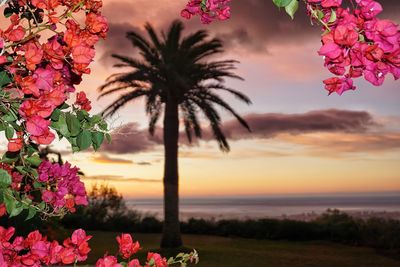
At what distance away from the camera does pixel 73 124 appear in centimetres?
254

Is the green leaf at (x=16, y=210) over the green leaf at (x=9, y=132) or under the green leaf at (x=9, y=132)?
under

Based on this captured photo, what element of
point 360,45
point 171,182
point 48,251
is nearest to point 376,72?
point 360,45

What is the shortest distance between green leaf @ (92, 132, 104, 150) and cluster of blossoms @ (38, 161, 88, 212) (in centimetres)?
68

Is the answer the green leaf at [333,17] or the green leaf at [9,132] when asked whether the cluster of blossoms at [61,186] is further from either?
the green leaf at [333,17]

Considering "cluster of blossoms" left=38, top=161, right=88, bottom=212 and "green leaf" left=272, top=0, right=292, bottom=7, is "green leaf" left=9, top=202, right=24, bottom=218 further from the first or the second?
"green leaf" left=272, top=0, right=292, bottom=7

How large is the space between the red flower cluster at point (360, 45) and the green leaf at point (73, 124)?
118 cm

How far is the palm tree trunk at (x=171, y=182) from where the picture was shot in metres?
21.5

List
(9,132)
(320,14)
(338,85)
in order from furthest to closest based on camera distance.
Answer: (9,132) → (320,14) → (338,85)

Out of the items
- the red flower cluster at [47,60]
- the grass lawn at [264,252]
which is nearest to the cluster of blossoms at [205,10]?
the red flower cluster at [47,60]

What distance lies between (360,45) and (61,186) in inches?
84.3

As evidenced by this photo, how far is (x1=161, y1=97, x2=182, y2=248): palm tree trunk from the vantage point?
21469 mm

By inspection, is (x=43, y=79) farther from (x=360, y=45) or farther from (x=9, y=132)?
(x=360, y=45)

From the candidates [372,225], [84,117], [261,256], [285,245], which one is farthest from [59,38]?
[372,225]

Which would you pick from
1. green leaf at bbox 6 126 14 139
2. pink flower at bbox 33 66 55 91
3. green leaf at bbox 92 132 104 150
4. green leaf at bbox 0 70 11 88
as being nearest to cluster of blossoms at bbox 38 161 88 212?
green leaf at bbox 92 132 104 150
